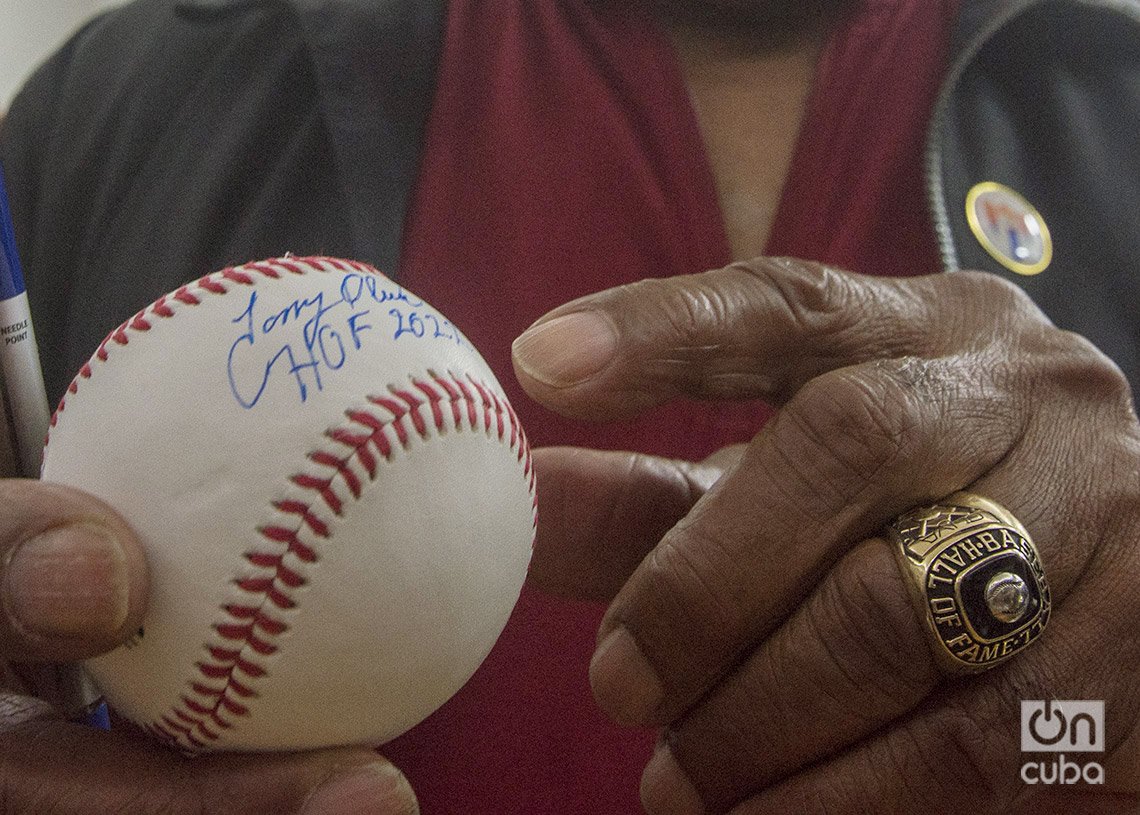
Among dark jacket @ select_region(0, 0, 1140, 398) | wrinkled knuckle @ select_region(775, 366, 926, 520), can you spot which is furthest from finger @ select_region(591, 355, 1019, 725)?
dark jacket @ select_region(0, 0, 1140, 398)

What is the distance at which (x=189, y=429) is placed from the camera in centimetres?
40

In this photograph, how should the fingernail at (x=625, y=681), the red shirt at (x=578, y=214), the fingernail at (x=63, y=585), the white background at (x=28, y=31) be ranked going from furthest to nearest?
the white background at (x=28, y=31), the red shirt at (x=578, y=214), the fingernail at (x=625, y=681), the fingernail at (x=63, y=585)

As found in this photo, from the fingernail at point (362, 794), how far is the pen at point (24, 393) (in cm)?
16

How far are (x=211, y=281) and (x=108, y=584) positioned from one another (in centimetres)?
15

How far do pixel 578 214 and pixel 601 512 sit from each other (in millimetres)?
308

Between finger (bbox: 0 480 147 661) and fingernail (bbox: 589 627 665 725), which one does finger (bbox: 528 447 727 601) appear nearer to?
fingernail (bbox: 589 627 665 725)

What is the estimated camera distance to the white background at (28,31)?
6.82 ft

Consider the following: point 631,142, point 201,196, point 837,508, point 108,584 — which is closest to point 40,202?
point 201,196

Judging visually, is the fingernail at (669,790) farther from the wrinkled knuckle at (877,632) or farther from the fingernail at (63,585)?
the fingernail at (63,585)

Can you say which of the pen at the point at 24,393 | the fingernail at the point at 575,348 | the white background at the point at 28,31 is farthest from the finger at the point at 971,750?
the white background at the point at 28,31

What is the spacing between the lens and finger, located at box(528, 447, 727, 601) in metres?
0.61

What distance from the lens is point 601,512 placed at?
0.61 meters

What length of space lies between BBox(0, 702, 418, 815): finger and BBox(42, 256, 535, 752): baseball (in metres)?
0.01

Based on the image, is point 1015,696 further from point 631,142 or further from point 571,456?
point 631,142
